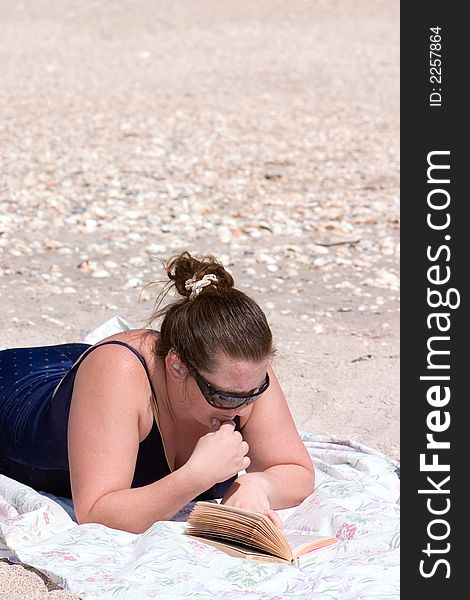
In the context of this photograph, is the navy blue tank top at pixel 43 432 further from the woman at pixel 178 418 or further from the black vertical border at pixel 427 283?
the black vertical border at pixel 427 283

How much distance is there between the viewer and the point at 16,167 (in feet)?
31.0

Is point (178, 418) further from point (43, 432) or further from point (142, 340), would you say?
point (43, 432)

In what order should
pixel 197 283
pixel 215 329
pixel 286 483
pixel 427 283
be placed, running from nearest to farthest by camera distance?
1. pixel 215 329
2. pixel 197 283
3. pixel 286 483
4. pixel 427 283

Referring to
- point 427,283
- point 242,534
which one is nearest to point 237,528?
point 242,534

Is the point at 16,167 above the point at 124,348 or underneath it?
above

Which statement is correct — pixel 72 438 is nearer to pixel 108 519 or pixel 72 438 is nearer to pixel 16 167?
pixel 108 519

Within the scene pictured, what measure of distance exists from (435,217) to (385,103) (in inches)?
345

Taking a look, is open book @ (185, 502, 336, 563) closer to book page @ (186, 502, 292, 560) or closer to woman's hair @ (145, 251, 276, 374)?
book page @ (186, 502, 292, 560)

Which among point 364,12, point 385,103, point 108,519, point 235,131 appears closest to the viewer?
point 108,519

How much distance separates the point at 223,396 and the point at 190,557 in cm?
49

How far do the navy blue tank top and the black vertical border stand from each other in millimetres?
654

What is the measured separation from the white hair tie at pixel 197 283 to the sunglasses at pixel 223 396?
26 cm

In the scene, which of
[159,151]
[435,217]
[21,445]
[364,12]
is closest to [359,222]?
[159,151]

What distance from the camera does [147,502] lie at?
329cm
